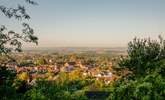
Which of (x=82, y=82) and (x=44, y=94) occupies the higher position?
(x=44, y=94)

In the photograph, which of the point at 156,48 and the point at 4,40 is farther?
the point at 156,48

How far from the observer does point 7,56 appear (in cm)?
1616

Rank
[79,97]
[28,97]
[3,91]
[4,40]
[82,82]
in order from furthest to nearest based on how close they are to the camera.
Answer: [82,82]
[79,97]
[28,97]
[3,91]
[4,40]

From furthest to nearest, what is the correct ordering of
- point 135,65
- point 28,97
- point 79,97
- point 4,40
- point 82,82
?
1. point 82,82
2. point 135,65
3. point 79,97
4. point 28,97
5. point 4,40

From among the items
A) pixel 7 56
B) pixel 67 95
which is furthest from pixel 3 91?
pixel 7 56

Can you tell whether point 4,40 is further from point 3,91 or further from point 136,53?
point 136,53

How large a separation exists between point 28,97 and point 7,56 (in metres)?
12.1

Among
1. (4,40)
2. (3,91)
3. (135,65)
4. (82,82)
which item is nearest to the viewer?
(4,40)

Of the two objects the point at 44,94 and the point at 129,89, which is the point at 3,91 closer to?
the point at 44,94

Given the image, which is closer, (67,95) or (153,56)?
(67,95)

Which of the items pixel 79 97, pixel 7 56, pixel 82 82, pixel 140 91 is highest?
pixel 7 56

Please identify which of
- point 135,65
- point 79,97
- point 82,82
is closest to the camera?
point 79,97

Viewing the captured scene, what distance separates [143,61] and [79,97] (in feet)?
33.7

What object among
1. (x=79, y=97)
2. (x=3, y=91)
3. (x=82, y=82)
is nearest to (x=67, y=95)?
(x=79, y=97)
